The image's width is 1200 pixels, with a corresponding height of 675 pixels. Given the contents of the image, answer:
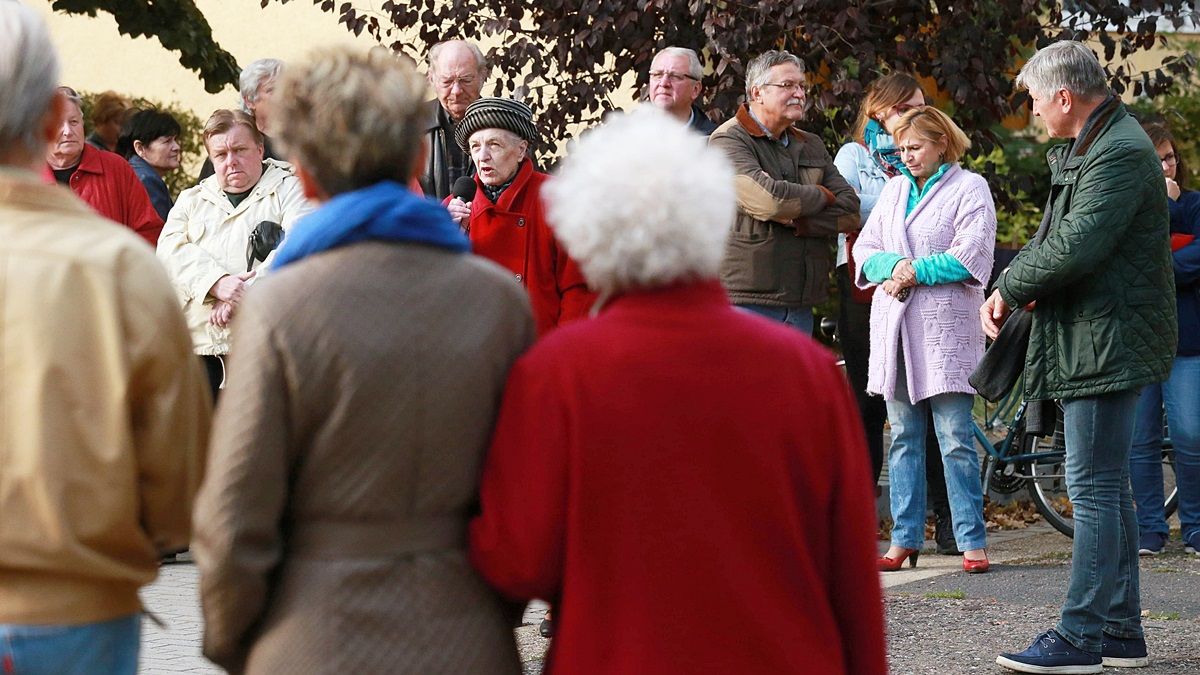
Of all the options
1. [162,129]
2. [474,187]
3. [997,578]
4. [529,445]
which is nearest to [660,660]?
[529,445]

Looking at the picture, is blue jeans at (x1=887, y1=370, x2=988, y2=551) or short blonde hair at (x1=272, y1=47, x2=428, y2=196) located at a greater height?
short blonde hair at (x1=272, y1=47, x2=428, y2=196)

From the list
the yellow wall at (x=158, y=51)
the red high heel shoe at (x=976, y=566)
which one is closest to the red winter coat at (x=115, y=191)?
the red high heel shoe at (x=976, y=566)

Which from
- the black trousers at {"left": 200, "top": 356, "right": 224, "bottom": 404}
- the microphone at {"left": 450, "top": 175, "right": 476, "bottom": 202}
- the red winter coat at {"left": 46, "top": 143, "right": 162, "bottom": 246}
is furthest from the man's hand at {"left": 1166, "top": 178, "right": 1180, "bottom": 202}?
the red winter coat at {"left": 46, "top": 143, "right": 162, "bottom": 246}

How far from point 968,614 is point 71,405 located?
15.9 ft

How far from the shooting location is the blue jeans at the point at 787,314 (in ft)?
25.7

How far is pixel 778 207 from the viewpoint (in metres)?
7.64

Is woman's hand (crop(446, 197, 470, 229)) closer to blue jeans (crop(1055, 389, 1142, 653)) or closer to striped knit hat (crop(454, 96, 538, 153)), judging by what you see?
striped knit hat (crop(454, 96, 538, 153))

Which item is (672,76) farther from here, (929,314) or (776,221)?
(929,314)

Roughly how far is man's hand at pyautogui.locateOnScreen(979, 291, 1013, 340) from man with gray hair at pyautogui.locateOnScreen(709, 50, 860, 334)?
1423mm

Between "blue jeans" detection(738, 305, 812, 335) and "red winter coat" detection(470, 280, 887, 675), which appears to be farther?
"blue jeans" detection(738, 305, 812, 335)

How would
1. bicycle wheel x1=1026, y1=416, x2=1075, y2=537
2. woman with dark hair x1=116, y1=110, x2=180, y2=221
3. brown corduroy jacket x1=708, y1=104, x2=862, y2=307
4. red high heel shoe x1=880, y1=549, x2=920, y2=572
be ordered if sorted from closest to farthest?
brown corduroy jacket x1=708, y1=104, x2=862, y2=307 → red high heel shoe x1=880, y1=549, x2=920, y2=572 → bicycle wheel x1=1026, y1=416, x2=1075, y2=537 → woman with dark hair x1=116, y1=110, x2=180, y2=221

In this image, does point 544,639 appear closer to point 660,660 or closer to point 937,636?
point 937,636

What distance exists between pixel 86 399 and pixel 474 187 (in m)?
4.11

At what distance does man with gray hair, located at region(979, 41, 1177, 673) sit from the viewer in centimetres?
576
